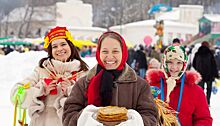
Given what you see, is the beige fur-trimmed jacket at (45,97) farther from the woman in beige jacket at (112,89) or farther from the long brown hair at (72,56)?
the woman in beige jacket at (112,89)

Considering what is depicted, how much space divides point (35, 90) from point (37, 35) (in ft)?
201

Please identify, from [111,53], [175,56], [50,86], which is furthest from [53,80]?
[111,53]

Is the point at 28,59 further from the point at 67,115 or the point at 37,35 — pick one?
the point at 37,35

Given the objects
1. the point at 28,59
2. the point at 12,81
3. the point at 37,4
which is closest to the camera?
the point at 12,81

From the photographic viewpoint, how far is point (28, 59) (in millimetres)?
16312

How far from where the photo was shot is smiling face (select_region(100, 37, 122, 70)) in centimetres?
266

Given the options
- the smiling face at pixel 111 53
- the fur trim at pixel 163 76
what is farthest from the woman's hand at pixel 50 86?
the smiling face at pixel 111 53

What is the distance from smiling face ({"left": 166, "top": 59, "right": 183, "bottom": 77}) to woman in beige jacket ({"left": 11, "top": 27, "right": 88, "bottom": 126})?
772 millimetres

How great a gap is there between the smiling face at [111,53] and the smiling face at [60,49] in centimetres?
153

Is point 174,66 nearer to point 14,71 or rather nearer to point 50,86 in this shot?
point 50,86

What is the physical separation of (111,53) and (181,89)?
1.45 m

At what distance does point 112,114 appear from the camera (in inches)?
94.4

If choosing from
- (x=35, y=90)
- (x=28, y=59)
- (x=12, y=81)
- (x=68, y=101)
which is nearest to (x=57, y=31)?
(x=35, y=90)

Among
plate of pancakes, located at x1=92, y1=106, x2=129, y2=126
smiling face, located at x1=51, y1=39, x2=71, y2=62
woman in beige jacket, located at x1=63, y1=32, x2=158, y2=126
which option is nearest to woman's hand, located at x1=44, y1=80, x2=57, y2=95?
smiling face, located at x1=51, y1=39, x2=71, y2=62
